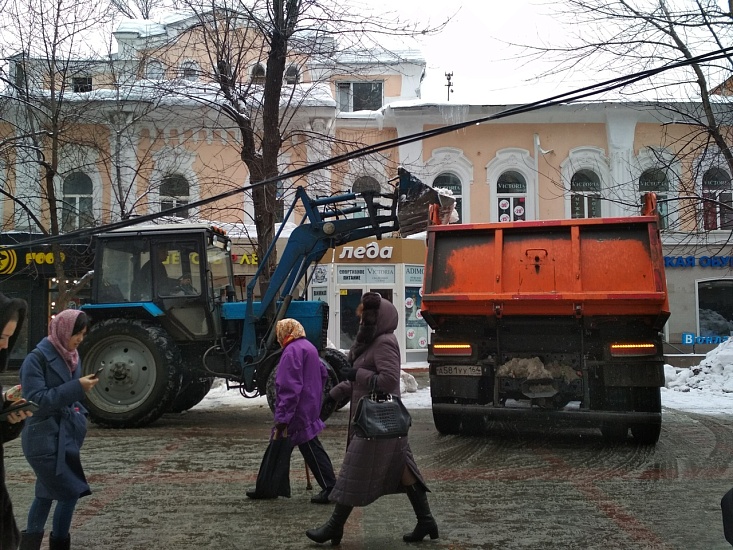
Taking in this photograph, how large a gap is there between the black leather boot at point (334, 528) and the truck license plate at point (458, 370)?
4.10m

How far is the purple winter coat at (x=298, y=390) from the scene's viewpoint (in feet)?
19.4

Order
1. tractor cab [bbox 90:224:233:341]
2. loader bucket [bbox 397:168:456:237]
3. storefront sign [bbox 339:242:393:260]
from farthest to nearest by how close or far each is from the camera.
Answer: storefront sign [bbox 339:242:393:260]
tractor cab [bbox 90:224:233:341]
loader bucket [bbox 397:168:456:237]

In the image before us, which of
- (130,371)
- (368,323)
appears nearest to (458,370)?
(368,323)

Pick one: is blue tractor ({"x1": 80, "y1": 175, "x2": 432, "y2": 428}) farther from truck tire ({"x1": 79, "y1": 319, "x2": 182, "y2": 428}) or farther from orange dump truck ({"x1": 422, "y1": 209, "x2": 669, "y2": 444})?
orange dump truck ({"x1": 422, "y1": 209, "x2": 669, "y2": 444})

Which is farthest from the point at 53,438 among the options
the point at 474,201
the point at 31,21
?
the point at 474,201

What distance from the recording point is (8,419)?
355cm

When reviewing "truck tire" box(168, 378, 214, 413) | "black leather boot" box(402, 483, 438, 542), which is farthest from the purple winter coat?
A: "truck tire" box(168, 378, 214, 413)

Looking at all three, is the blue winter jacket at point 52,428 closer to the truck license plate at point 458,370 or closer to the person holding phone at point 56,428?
the person holding phone at point 56,428

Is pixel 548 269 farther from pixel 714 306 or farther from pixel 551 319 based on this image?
pixel 714 306

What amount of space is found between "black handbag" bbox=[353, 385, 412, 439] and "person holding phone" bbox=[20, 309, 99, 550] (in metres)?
1.72

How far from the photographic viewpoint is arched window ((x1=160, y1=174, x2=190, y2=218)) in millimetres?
18875

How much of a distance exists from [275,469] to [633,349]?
4.41 metres

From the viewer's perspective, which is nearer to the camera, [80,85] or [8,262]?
[80,85]

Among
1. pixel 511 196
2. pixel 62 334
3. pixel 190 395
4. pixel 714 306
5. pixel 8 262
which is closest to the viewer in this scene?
pixel 62 334
